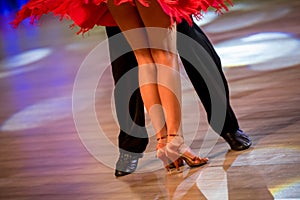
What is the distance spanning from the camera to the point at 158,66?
2.61 meters

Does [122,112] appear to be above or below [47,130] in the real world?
above

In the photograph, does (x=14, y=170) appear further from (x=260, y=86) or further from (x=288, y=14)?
(x=288, y=14)

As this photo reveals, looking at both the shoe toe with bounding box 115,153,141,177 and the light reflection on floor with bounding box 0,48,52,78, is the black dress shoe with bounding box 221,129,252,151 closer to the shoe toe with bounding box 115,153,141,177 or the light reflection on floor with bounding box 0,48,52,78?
the shoe toe with bounding box 115,153,141,177

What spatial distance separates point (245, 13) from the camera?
575 centimetres

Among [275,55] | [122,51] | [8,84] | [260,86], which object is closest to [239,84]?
[260,86]

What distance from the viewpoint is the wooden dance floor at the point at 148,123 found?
2588mm

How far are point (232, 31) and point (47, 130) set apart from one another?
198 cm

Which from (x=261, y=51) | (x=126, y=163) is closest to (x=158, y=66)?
(x=126, y=163)

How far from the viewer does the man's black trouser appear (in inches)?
108

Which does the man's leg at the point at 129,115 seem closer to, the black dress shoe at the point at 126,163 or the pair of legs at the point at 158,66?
the black dress shoe at the point at 126,163

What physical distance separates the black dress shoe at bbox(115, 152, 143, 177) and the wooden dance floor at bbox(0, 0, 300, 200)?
0.11 ft

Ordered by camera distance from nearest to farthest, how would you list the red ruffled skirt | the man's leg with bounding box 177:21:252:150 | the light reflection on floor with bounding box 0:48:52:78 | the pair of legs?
1. the red ruffled skirt
2. the pair of legs
3. the man's leg with bounding box 177:21:252:150
4. the light reflection on floor with bounding box 0:48:52:78

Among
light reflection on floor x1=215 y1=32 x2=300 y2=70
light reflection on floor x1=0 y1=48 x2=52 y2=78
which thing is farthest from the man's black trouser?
light reflection on floor x1=0 y1=48 x2=52 y2=78

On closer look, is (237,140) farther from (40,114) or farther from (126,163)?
(40,114)
